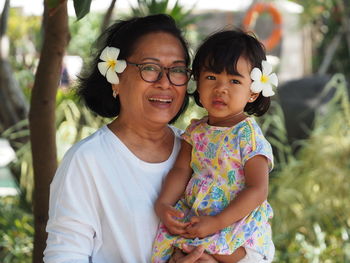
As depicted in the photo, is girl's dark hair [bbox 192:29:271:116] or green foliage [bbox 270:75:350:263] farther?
green foliage [bbox 270:75:350:263]

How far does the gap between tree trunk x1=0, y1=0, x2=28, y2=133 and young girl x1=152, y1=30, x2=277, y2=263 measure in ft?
5.61

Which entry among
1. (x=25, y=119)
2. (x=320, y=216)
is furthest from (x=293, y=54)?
(x=25, y=119)

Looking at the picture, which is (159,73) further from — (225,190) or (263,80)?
(225,190)

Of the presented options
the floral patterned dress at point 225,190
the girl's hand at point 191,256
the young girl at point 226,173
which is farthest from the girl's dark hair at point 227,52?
the girl's hand at point 191,256

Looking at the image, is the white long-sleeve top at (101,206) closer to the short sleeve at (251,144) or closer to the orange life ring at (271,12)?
the short sleeve at (251,144)

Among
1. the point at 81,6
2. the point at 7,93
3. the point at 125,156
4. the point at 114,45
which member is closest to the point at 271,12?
→ the point at 7,93

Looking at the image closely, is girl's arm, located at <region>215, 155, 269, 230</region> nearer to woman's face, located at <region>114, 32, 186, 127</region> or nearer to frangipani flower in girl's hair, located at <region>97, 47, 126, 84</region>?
woman's face, located at <region>114, 32, 186, 127</region>

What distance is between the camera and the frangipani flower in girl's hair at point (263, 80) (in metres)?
Answer: 2.26

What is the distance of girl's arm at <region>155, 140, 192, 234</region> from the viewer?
7.25 ft

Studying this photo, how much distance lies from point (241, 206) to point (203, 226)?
139mm

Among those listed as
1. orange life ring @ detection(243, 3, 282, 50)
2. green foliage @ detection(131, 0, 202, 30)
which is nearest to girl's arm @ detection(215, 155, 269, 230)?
green foliage @ detection(131, 0, 202, 30)

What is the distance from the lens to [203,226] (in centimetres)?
214

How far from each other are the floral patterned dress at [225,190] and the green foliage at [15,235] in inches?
92.6

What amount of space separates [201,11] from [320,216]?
39.4 feet
